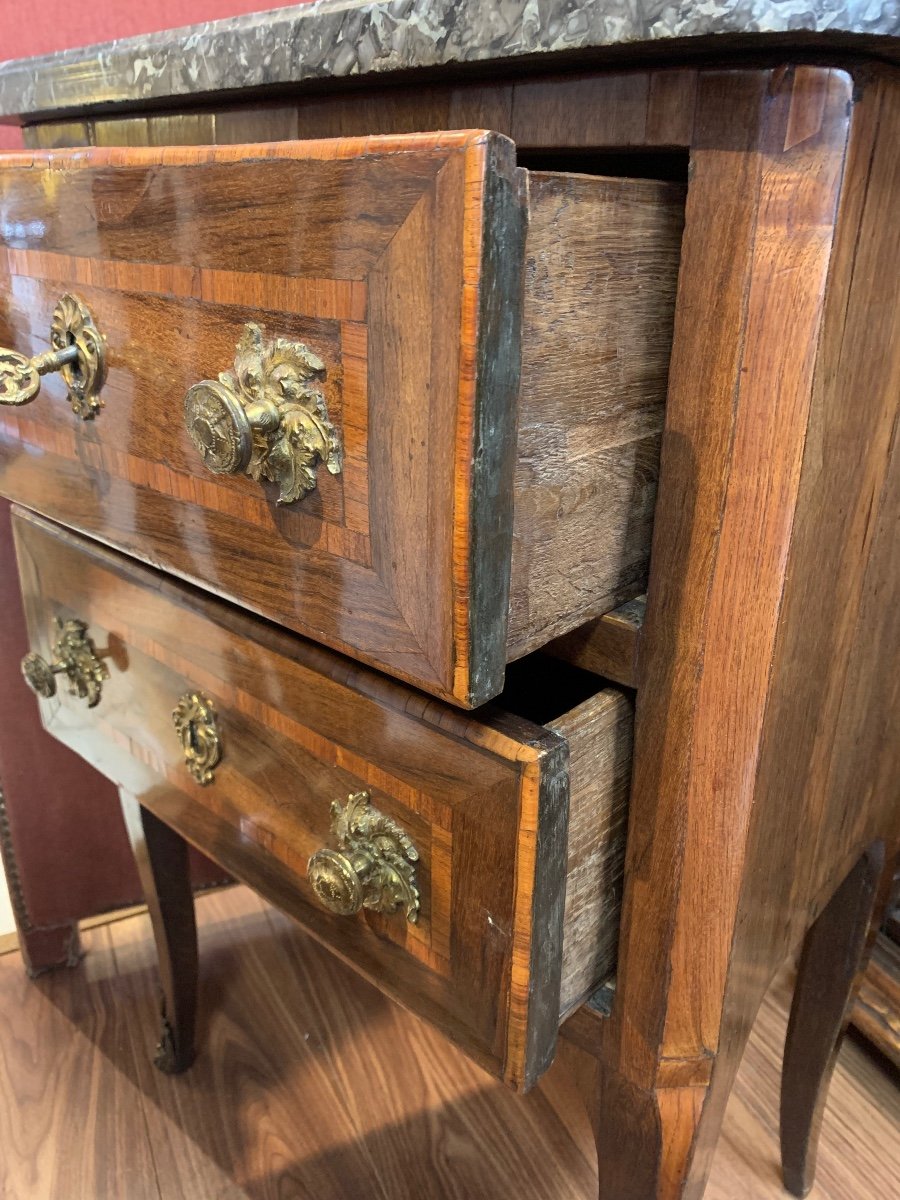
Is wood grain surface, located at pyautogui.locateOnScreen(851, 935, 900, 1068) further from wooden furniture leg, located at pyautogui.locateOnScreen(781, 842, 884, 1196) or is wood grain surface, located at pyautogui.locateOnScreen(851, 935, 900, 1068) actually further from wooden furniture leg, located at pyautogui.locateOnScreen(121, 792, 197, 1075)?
wooden furniture leg, located at pyautogui.locateOnScreen(121, 792, 197, 1075)

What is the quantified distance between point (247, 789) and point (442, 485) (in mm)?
285

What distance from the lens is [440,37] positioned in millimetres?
357

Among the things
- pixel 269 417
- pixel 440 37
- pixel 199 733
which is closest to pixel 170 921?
pixel 199 733

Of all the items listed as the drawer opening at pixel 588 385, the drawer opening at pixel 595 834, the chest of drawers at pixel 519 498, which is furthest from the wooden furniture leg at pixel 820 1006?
the drawer opening at pixel 588 385

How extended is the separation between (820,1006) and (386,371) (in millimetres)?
686

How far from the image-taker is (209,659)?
0.54 metres

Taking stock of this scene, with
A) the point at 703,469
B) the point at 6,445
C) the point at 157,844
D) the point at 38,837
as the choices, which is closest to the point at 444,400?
the point at 703,469

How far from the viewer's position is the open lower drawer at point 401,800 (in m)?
0.41

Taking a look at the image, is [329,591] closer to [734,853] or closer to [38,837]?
[734,853]

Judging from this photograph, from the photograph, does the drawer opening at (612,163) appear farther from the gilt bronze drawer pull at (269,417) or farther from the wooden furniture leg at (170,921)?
the wooden furniture leg at (170,921)

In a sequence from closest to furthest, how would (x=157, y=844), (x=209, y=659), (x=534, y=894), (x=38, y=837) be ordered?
1. (x=534, y=894)
2. (x=209, y=659)
3. (x=157, y=844)
4. (x=38, y=837)

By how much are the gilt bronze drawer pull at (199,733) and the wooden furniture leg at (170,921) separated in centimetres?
23

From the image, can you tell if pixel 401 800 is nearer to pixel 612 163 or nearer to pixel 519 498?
pixel 519 498

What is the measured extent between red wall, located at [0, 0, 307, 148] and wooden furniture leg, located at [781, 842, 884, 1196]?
2.81 ft
